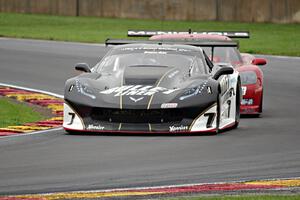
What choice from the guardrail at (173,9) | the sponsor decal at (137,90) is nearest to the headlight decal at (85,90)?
the sponsor decal at (137,90)

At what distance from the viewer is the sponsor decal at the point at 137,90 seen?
1347 cm

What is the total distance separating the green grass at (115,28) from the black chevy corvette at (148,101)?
17773 millimetres

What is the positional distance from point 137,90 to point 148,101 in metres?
0.29

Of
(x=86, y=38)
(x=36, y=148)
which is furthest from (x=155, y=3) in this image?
(x=36, y=148)

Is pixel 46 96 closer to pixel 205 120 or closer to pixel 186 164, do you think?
pixel 205 120

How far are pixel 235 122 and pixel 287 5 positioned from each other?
2882 cm

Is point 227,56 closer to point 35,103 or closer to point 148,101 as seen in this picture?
point 35,103

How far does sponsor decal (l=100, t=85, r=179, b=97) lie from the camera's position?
13469 mm

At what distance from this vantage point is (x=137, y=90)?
1356cm

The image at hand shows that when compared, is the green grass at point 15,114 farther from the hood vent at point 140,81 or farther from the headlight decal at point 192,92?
the headlight decal at point 192,92

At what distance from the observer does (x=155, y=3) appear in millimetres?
47062

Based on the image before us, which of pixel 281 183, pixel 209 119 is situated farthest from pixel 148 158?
pixel 209 119

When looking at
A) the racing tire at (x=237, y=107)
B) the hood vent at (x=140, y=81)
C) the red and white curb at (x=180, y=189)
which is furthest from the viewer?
the racing tire at (x=237, y=107)

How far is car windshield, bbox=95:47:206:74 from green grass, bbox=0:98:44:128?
155 cm
